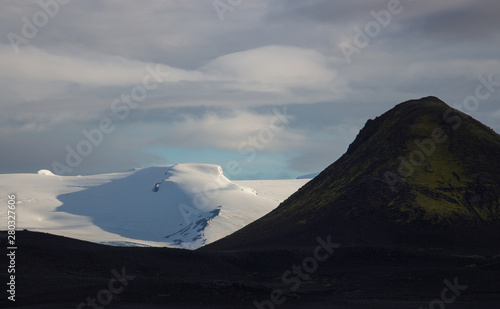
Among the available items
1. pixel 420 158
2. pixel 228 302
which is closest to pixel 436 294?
pixel 228 302

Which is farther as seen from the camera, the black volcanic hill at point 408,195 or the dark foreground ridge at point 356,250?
the black volcanic hill at point 408,195

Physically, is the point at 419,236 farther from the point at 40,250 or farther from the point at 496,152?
the point at 40,250

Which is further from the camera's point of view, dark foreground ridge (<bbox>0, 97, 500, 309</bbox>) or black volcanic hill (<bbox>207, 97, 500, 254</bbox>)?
black volcanic hill (<bbox>207, 97, 500, 254</bbox>)

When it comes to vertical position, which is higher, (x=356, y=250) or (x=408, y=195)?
(x=408, y=195)
